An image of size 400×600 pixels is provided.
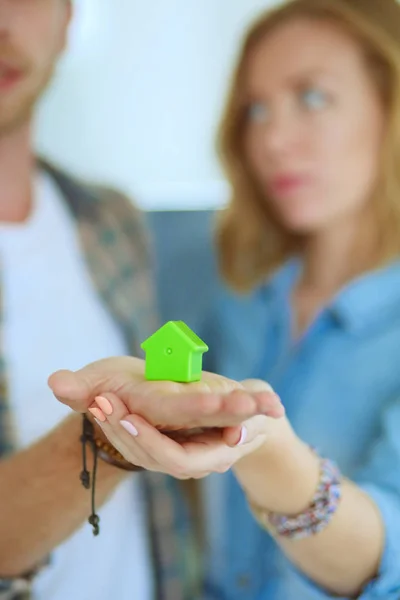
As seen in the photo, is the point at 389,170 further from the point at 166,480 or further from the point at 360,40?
the point at 166,480

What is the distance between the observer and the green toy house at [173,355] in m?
0.44

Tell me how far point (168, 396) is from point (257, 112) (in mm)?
555

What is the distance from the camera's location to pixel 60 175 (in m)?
0.81

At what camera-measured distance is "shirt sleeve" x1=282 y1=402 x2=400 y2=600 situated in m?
0.60

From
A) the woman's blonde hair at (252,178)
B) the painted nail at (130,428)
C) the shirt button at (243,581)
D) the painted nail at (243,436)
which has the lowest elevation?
the shirt button at (243,581)

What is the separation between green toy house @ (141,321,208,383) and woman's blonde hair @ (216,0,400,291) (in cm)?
44

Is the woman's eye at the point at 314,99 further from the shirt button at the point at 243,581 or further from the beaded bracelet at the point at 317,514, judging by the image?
the shirt button at the point at 243,581

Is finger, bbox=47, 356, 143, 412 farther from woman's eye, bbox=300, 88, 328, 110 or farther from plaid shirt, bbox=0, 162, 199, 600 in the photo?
woman's eye, bbox=300, 88, 328, 110

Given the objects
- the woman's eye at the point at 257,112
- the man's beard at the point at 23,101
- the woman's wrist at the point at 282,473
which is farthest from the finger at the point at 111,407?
the woman's eye at the point at 257,112

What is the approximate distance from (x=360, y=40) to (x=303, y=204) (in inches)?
8.6

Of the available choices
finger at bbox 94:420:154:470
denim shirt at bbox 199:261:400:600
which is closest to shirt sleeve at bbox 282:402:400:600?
denim shirt at bbox 199:261:400:600

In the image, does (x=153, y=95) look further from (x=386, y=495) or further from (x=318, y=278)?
(x=386, y=495)

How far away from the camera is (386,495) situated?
0.63m

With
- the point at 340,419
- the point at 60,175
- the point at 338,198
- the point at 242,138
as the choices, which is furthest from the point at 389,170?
the point at 60,175
